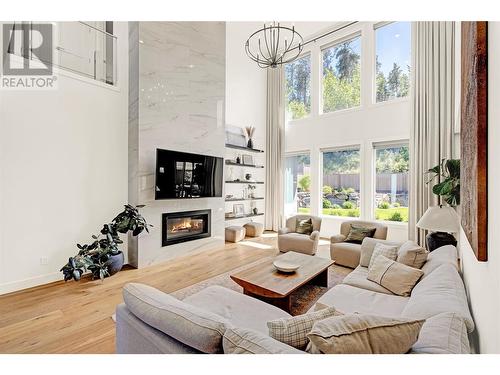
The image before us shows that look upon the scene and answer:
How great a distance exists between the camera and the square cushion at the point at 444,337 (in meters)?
1.04

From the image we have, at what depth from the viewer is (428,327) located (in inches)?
47.8

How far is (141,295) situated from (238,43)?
21.3ft

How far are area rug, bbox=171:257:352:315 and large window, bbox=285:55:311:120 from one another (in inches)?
178

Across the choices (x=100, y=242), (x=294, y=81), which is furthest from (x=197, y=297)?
(x=294, y=81)

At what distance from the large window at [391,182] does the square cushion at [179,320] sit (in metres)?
5.38

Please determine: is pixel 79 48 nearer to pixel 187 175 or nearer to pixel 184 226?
pixel 187 175

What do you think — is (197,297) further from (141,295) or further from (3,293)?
(3,293)

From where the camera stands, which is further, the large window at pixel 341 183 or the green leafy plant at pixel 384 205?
the large window at pixel 341 183

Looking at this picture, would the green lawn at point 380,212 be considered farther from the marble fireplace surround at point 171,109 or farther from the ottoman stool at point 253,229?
the marble fireplace surround at point 171,109

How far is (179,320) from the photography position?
1204 mm

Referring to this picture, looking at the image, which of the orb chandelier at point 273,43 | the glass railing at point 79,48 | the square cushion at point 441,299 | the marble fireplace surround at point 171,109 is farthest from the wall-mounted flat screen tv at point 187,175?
the square cushion at point 441,299

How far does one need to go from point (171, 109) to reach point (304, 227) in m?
3.34

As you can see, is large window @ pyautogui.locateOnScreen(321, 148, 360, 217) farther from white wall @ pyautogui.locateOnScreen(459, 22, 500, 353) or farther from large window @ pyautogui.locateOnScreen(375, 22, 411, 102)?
white wall @ pyautogui.locateOnScreen(459, 22, 500, 353)

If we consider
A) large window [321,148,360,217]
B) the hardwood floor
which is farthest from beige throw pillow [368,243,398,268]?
large window [321,148,360,217]
